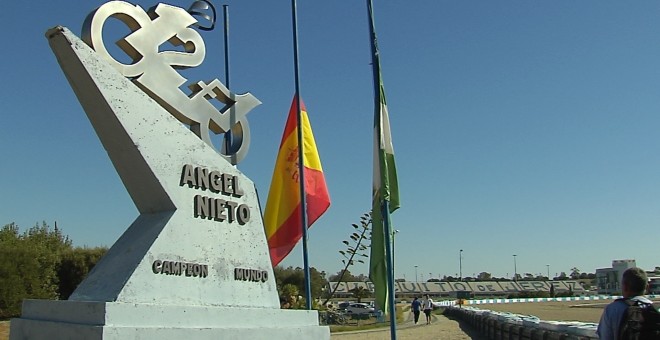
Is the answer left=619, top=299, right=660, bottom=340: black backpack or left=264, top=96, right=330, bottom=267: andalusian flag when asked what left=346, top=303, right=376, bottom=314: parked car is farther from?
left=619, top=299, right=660, bottom=340: black backpack

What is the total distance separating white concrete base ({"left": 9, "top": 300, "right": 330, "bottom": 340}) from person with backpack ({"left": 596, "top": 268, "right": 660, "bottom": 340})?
15.1 feet

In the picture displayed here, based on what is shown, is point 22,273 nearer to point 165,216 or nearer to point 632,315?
point 165,216

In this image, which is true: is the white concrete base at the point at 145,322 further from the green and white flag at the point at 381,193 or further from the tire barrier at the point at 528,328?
the tire barrier at the point at 528,328

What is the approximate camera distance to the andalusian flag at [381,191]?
1161cm

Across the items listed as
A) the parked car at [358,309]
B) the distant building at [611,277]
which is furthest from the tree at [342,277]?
the distant building at [611,277]

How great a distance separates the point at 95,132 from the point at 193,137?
126 centimetres

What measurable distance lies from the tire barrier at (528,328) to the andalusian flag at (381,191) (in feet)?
9.55

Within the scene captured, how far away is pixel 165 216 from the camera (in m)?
8.21

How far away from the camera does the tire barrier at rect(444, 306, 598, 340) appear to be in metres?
10.1

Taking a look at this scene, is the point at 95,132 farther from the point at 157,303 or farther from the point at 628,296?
the point at 628,296

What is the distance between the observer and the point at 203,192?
8.76 meters

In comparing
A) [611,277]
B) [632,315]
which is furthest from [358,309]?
[611,277]

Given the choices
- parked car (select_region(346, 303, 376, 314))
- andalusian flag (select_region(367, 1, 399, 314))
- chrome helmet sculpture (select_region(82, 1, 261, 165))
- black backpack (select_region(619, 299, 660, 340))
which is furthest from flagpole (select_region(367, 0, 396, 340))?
parked car (select_region(346, 303, 376, 314))

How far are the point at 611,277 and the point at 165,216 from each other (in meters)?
87.0
